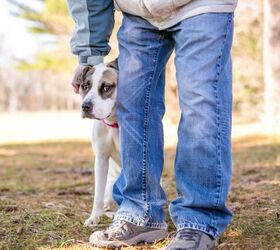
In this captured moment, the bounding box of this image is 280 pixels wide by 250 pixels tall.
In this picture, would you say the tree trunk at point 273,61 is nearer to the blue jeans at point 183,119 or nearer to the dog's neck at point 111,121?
the dog's neck at point 111,121

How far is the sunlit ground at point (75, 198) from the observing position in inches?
118

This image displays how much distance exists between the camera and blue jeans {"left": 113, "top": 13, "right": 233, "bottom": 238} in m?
2.65

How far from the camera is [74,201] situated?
457 centimetres

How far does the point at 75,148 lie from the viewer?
40.4ft

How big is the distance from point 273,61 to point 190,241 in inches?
362

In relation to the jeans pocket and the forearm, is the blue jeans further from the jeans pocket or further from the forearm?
the forearm

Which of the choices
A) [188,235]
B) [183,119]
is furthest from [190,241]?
[183,119]

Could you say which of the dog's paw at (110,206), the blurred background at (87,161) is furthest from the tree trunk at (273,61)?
the dog's paw at (110,206)

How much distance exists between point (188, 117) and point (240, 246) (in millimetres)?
684

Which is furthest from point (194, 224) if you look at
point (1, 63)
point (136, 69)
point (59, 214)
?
→ point (1, 63)

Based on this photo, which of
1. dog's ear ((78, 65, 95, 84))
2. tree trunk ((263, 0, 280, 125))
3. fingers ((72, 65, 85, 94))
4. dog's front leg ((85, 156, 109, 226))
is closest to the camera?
fingers ((72, 65, 85, 94))

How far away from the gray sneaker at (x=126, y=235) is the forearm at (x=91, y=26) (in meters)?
0.97

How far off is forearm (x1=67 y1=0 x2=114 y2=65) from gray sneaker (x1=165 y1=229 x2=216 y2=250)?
114 centimetres

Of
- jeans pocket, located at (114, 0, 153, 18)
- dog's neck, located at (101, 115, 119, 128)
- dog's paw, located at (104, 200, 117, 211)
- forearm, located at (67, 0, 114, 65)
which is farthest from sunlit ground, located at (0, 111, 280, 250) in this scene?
jeans pocket, located at (114, 0, 153, 18)
